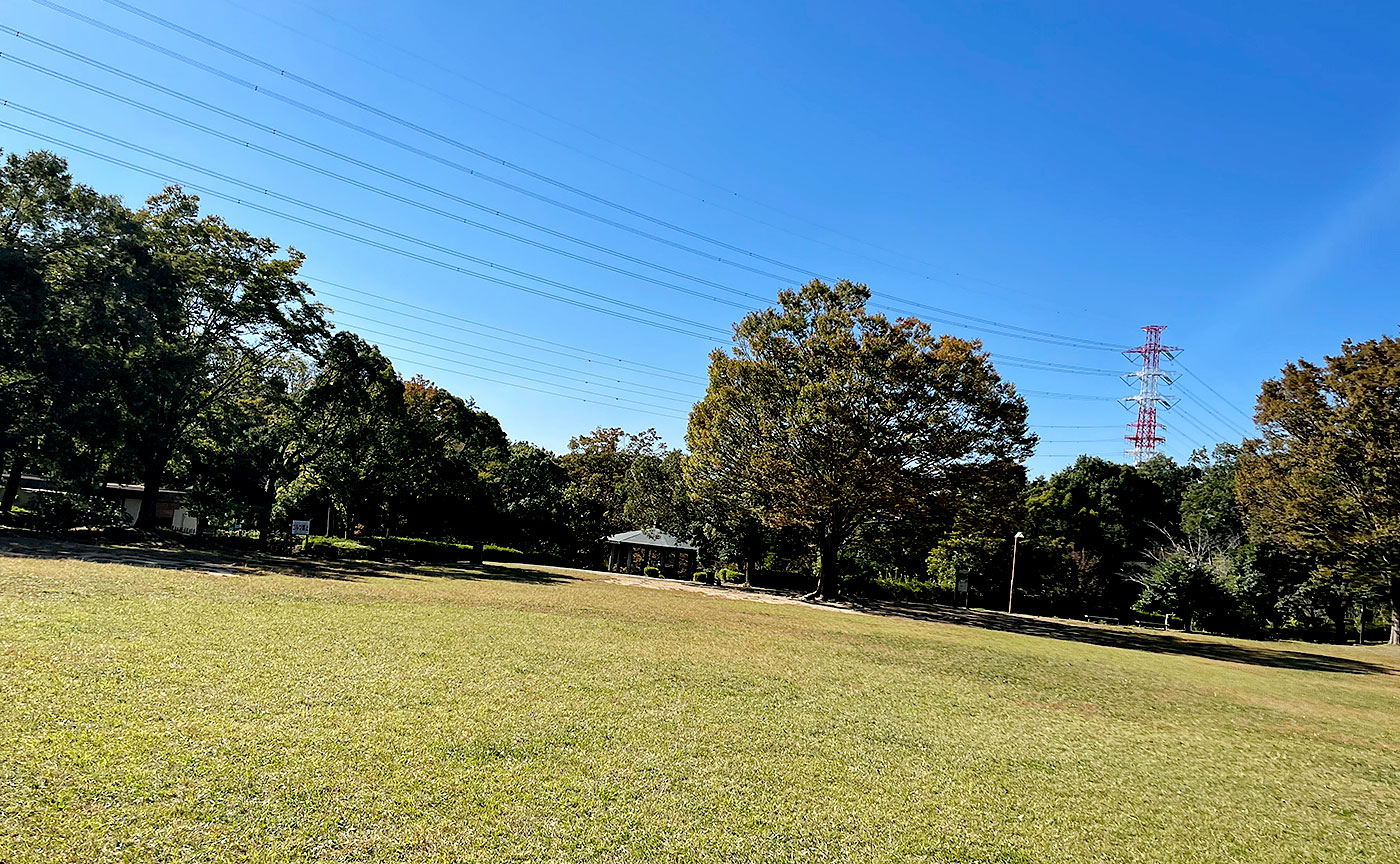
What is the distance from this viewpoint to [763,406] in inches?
1125

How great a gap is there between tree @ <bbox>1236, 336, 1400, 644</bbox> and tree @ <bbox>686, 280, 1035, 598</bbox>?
10346 mm

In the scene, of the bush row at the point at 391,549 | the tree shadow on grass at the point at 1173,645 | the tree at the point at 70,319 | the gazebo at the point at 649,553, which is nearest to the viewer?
the tree shadow on grass at the point at 1173,645

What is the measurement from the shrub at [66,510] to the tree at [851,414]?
74.4ft

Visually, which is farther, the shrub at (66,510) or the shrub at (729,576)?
the shrub at (729,576)

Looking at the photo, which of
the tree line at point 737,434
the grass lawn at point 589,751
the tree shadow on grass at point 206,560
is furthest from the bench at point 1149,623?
the tree shadow on grass at point 206,560

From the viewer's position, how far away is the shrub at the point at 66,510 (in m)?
23.3

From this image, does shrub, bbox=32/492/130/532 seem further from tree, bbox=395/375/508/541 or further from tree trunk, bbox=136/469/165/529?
tree, bbox=395/375/508/541

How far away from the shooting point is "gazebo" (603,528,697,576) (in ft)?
120

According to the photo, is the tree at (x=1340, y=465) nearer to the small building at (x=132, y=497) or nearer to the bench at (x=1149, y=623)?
the bench at (x=1149, y=623)

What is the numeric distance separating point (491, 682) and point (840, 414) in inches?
775

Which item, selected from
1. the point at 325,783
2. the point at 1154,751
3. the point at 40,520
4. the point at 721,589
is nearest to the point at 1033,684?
the point at 1154,751

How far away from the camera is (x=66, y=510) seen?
77.3 feet

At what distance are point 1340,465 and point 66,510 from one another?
148ft

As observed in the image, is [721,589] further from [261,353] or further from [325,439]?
[261,353]
